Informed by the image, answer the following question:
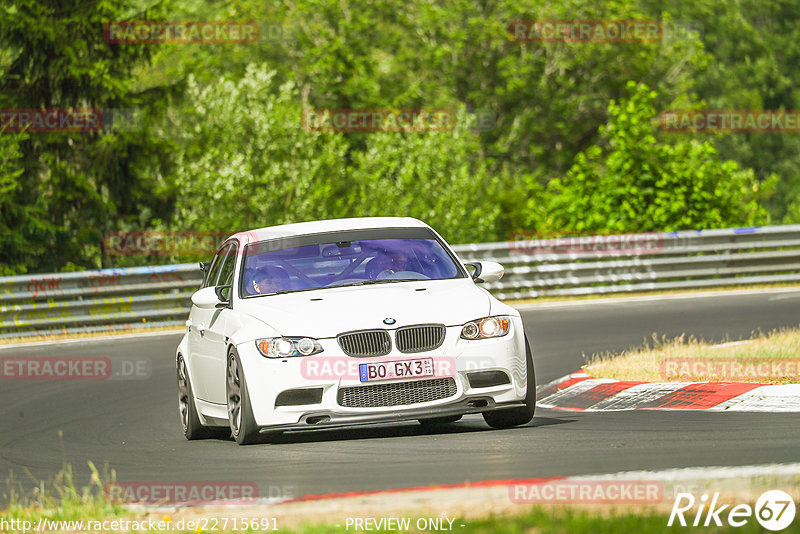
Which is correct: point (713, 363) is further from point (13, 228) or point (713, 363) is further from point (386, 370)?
point (13, 228)

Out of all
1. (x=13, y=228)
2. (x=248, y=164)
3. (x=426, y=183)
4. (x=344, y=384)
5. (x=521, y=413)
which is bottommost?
(x=426, y=183)

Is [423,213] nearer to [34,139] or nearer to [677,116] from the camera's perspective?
[34,139]

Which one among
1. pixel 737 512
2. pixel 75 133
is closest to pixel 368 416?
pixel 737 512

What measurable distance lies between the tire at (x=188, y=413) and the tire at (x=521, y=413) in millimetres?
2379

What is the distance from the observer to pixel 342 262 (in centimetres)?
1016

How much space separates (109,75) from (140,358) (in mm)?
14356

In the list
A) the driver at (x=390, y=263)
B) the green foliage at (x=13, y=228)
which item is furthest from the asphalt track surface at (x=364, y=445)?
the green foliage at (x=13, y=228)

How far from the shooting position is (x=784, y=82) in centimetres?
8356

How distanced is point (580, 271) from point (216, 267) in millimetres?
13717

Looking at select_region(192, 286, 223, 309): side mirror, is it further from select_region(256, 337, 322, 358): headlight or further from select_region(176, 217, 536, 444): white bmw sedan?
select_region(256, 337, 322, 358): headlight

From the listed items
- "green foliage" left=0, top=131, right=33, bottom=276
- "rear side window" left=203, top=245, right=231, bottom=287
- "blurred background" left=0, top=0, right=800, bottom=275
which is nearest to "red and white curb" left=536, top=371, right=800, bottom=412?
"rear side window" left=203, top=245, right=231, bottom=287

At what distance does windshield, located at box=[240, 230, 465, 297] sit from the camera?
9984 millimetres

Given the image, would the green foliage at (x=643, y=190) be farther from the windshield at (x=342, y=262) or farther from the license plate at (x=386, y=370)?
the license plate at (x=386, y=370)

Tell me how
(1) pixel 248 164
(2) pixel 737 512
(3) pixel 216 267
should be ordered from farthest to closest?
(1) pixel 248 164, (3) pixel 216 267, (2) pixel 737 512
